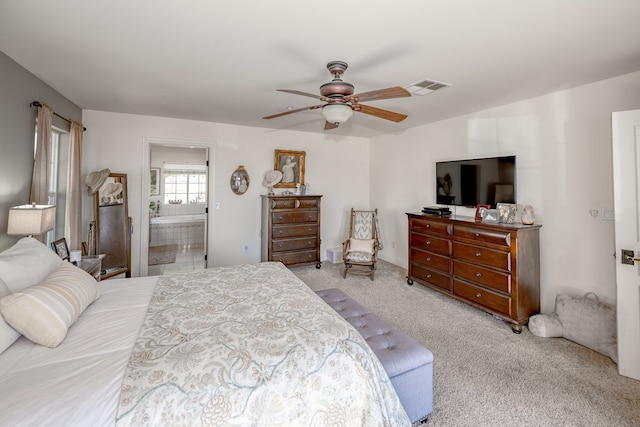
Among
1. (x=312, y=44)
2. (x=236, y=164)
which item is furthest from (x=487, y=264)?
(x=236, y=164)

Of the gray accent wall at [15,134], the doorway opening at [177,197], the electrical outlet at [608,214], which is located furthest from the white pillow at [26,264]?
the doorway opening at [177,197]

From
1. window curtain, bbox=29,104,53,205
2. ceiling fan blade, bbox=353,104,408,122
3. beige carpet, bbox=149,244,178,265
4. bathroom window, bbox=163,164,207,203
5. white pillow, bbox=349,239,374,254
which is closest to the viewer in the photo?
ceiling fan blade, bbox=353,104,408,122

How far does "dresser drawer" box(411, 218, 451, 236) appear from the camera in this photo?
12.2 ft

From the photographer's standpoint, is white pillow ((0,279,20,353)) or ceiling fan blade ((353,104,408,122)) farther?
ceiling fan blade ((353,104,408,122))

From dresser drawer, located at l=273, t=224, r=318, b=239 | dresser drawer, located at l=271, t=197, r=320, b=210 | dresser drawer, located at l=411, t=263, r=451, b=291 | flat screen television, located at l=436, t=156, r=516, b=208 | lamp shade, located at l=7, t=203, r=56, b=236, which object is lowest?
dresser drawer, located at l=411, t=263, r=451, b=291

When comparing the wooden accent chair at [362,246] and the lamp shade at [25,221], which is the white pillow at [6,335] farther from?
the wooden accent chair at [362,246]

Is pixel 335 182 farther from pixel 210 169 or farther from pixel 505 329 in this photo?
pixel 505 329

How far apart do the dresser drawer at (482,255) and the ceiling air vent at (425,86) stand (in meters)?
1.86

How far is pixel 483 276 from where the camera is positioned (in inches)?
128

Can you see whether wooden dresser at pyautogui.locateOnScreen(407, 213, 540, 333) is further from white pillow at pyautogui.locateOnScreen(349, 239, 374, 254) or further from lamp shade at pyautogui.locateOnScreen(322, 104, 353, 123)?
lamp shade at pyautogui.locateOnScreen(322, 104, 353, 123)

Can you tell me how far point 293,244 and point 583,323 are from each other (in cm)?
382

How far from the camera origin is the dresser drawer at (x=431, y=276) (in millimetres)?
3727

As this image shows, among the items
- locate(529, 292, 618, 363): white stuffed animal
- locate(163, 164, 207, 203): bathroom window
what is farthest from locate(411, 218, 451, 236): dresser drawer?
locate(163, 164, 207, 203): bathroom window

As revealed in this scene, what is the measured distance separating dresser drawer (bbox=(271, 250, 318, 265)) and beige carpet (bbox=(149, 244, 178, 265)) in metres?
2.33
